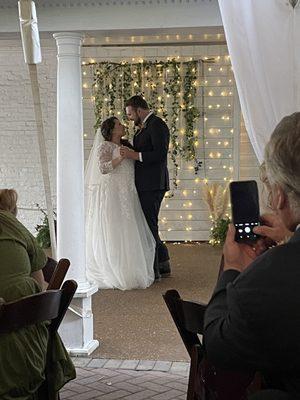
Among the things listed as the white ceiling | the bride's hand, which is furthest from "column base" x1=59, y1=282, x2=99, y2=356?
the bride's hand

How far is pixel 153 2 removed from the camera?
13.5 ft

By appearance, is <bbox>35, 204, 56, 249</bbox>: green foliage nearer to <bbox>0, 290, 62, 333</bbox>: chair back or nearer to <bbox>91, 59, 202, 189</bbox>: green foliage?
<bbox>91, 59, 202, 189</bbox>: green foliage

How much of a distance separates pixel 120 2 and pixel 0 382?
104 inches

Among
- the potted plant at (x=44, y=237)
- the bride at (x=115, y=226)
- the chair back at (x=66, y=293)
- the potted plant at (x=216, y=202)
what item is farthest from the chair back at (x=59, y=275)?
the potted plant at (x=216, y=202)

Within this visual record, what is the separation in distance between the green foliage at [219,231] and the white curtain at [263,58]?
6016 millimetres

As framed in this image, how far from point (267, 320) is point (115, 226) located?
4.97 metres

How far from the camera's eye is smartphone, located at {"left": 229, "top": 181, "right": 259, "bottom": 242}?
5.65ft

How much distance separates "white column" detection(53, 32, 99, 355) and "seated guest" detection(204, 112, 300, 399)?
9.68 feet

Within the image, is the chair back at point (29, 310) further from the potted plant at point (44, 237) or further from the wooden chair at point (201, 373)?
the potted plant at point (44, 237)

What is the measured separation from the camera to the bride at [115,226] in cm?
625

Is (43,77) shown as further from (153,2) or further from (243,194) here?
(243,194)

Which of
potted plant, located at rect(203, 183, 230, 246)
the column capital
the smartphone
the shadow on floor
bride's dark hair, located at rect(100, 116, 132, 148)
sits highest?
the column capital

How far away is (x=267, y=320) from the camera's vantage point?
1.33m

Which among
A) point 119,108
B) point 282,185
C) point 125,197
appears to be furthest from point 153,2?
point 119,108
